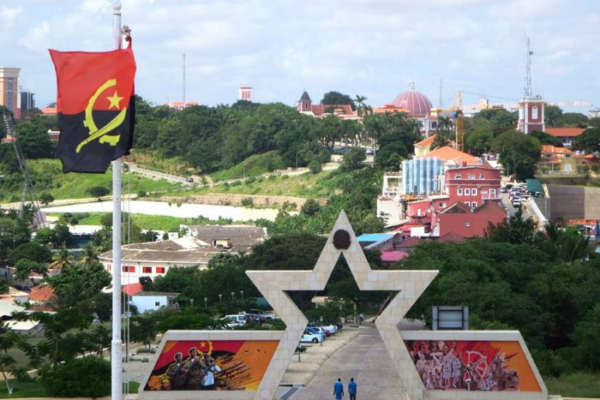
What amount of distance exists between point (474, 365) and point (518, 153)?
66509 millimetres

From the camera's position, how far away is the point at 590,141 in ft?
341

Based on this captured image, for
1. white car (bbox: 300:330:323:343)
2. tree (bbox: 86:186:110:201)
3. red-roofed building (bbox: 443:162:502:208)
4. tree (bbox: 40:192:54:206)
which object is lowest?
white car (bbox: 300:330:323:343)

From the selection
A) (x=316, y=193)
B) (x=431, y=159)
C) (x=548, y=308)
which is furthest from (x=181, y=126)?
(x=548, y=308)

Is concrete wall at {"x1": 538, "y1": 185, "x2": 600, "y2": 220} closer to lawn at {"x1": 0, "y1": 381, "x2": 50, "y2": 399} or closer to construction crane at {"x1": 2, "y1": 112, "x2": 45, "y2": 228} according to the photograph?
construction crane at {"x1": 2, "y1": 112, "x2": 45, "y2": 228}

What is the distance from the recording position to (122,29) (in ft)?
75.7

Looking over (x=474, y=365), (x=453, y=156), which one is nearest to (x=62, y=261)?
(x=453, y=156)

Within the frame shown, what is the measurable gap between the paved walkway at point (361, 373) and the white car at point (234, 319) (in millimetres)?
4151

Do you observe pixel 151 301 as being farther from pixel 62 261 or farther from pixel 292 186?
pixel 292 186

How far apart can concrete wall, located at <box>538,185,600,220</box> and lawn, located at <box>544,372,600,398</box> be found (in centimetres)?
5379

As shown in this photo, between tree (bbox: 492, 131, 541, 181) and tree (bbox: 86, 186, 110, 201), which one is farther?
tree (bbox: 86, 186, 110, 201)

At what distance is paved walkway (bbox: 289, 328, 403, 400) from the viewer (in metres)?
35.2

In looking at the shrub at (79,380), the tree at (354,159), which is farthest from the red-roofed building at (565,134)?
the shrub at (79,380)

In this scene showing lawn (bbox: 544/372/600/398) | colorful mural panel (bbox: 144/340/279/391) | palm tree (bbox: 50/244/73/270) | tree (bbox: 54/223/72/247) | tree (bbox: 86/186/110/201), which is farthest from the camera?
tree (bbox: 86/186/110/201)

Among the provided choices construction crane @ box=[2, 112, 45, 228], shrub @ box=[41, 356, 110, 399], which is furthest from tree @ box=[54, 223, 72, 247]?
shrub @ box=[41, 356, 110, 399]
